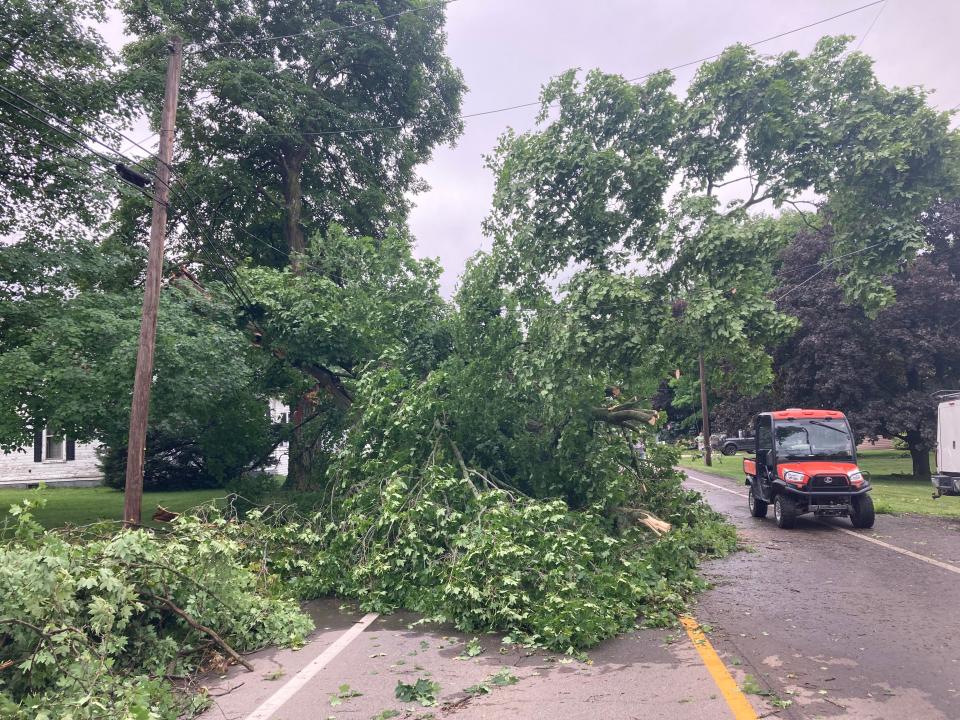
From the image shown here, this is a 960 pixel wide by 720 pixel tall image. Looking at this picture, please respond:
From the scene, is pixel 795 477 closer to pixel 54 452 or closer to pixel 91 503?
pixel 91 503

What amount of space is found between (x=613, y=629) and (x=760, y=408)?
98.1ft

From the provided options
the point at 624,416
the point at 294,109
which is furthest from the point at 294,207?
the point at 624,416

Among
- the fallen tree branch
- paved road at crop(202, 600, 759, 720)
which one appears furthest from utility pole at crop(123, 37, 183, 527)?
paved road at crop(202, 600, 759, 720)

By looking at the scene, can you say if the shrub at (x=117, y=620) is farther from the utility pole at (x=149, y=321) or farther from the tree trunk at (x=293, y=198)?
the tree trunk at (x=293, y=198)

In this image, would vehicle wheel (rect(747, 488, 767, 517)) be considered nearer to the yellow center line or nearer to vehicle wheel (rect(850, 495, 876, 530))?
vehicle wheel (rect(850, 495, 876, 530))

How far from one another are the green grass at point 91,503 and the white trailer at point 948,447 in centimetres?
1670

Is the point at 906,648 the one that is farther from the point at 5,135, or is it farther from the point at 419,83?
the point at 419,83

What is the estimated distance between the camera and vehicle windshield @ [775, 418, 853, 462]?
13789 millimetres

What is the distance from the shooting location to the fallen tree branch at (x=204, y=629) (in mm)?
6090

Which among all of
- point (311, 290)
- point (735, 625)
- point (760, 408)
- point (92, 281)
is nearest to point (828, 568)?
point (735, 625)

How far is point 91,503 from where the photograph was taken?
70.6ft

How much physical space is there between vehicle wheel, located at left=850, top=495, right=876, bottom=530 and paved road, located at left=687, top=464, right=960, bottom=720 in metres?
0.59

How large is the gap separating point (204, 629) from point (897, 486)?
23.8 metres

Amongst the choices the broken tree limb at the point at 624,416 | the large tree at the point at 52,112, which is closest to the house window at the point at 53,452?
the large tree at the point at 52,112
